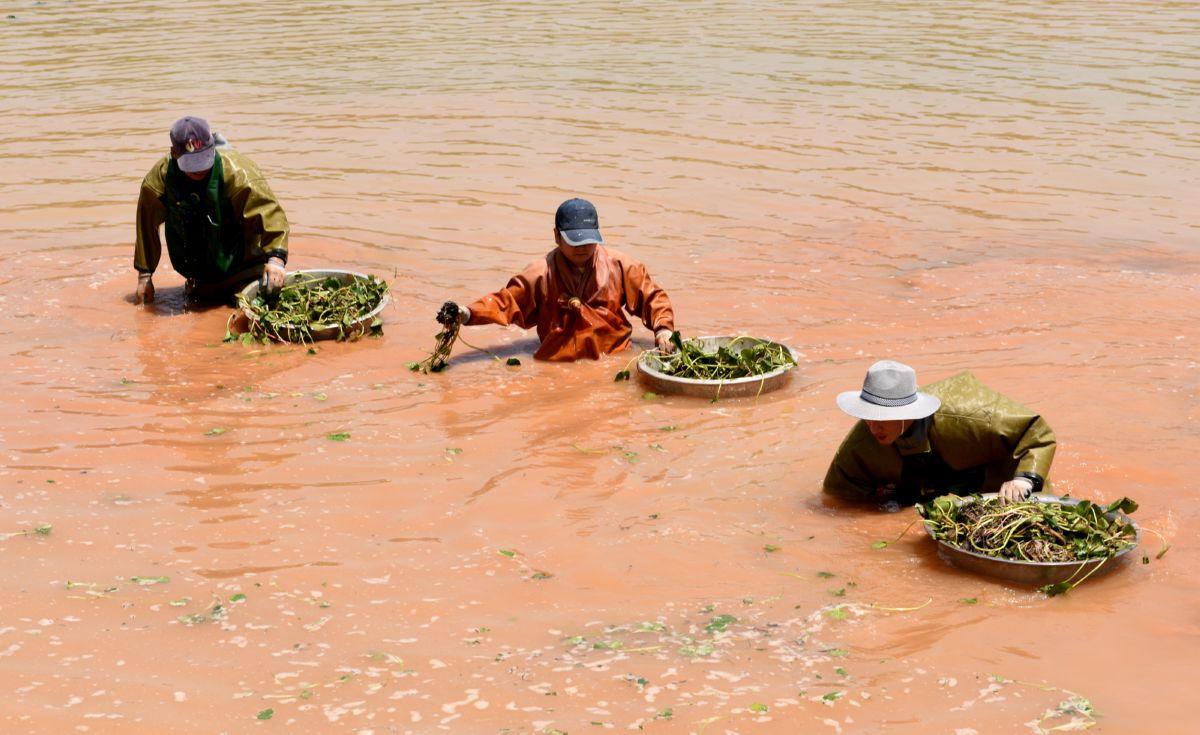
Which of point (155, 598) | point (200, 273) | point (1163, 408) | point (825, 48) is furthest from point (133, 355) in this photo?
point (825, 48)

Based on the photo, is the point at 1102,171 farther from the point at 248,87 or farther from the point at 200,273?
the point at 248,87

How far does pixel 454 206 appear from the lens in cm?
1071

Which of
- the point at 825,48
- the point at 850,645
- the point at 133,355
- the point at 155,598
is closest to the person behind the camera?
the point at 850,645

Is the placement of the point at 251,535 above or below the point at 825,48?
below

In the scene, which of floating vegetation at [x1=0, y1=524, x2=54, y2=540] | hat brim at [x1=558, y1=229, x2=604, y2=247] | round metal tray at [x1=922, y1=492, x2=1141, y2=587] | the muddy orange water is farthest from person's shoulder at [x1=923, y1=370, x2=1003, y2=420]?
floating vegetation at [x1=0, y1=524, x2=54, y2=540]

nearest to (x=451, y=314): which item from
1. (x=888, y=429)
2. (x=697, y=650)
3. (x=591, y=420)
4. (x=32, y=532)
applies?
(x=591, y=420)

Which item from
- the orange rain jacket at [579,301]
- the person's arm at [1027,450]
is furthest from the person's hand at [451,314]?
the person's arm at [1027,450]

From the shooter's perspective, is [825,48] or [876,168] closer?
[876,168]

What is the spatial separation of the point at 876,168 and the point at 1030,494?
23.9 feet

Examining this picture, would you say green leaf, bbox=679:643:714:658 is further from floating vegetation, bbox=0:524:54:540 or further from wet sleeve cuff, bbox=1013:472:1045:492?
floating vegetation, bbox=0:524:54:540

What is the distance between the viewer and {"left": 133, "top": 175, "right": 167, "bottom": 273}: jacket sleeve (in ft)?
26.2

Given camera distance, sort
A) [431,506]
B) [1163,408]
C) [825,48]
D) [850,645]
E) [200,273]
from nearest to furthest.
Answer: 1. [850,645]
2. [431,506]
3. [1163,408]
4. [200,273]
5. [825,48]

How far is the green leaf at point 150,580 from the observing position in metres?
4.66

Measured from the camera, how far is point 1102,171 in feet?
37.7
